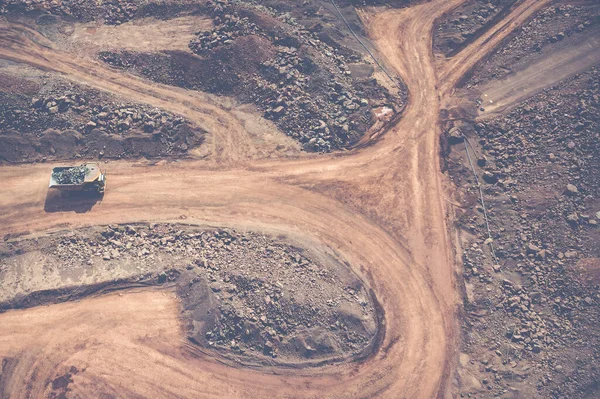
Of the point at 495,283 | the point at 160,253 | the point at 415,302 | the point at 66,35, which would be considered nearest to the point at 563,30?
the point at 495,283

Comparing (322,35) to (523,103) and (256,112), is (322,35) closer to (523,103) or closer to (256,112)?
(256,112)

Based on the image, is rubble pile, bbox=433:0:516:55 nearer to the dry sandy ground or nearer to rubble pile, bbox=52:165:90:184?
the dry sandy ground

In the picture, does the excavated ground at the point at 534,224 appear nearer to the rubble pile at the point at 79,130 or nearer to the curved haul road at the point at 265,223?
the curved haul road at the point at 265,223

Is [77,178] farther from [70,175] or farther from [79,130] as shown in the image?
[79,130]

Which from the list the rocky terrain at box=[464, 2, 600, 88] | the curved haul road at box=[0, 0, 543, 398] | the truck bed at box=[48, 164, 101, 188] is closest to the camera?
the curved haul road at box=[0, 0, 543, 398]

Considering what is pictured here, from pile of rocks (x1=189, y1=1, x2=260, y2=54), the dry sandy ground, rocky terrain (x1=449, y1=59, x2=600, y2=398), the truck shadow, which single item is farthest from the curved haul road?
pile of rocks (x1=189, y1=1, x2=260, y2=54)

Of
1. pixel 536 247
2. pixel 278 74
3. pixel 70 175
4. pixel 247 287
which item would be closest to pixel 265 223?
pixel 247 287
